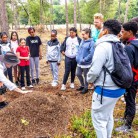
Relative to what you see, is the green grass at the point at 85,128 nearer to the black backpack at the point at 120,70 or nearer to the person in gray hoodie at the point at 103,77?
the person in gray hoodie at the point at 103,77

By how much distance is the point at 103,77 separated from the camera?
286 cm

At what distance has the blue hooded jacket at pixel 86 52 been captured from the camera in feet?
18.2

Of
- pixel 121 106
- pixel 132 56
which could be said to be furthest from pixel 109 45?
pixel 121 106

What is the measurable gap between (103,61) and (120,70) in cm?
23

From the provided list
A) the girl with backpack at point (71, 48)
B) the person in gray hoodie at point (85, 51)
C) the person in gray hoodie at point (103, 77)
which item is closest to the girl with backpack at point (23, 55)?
the girl with backpack at point (71, 48)

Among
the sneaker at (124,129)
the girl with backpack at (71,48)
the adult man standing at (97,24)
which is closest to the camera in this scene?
the sneaker at (124,129)

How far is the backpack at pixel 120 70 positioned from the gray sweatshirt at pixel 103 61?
0.15ft

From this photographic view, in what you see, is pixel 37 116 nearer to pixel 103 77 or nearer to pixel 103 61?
pixel 103 77

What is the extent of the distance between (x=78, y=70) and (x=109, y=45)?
324 cm

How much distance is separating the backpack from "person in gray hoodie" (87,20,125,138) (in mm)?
44

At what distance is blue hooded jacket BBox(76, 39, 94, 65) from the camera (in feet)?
18.2

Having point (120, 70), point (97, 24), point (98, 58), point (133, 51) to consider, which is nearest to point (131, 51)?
point (133, 51)

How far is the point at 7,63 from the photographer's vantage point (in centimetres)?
420

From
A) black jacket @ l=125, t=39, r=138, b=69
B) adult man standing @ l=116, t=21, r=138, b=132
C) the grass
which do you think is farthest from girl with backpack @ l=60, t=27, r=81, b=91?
black jacket @ l=125, t=39, r=138, b=69
